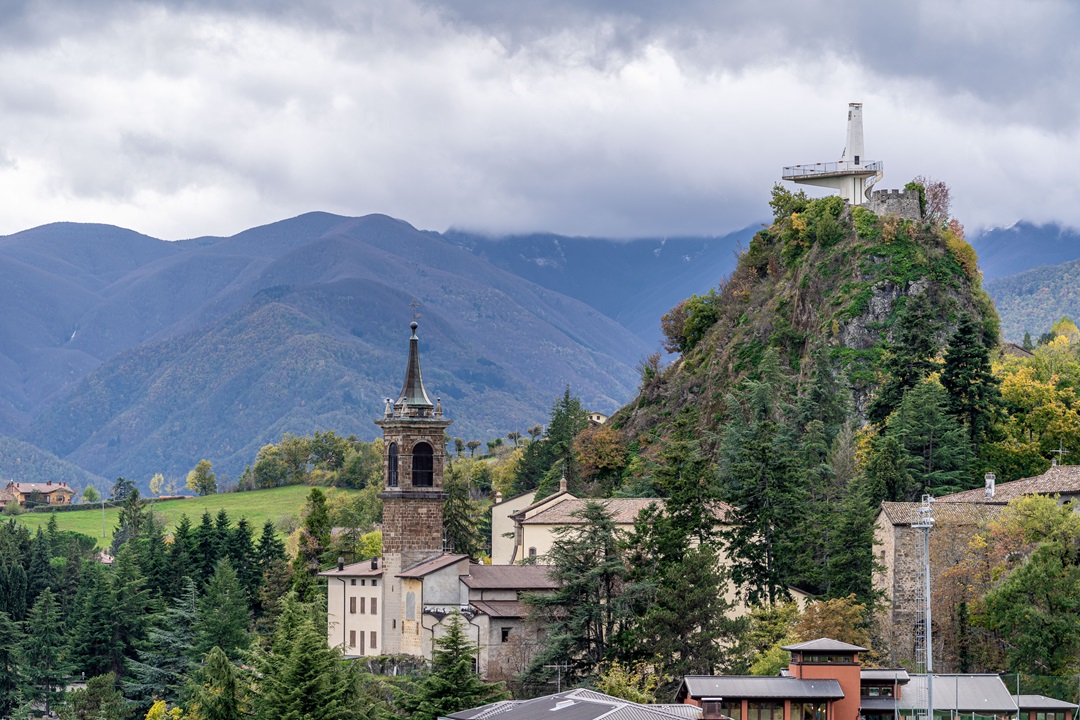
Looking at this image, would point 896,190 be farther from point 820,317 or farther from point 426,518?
point 426,518

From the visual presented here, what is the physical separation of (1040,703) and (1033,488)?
17.4 m

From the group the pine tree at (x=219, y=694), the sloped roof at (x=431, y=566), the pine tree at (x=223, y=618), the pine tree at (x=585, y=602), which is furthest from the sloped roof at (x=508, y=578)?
the pine tree at (x=223, y=618)

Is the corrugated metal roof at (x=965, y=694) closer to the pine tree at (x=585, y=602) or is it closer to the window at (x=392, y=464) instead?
the pine tree at (x=585, y=602)

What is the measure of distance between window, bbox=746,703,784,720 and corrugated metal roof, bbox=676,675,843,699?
50cm

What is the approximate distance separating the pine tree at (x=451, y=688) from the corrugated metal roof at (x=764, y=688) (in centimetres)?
996

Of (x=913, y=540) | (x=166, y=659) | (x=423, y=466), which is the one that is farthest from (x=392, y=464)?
(x=913, y=540)

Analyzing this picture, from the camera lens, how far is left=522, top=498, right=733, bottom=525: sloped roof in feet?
296

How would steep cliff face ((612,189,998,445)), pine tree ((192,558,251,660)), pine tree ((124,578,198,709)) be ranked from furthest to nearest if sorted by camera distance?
steep cliff face ((612,189,998,445))
pine tree ((192,558,251,660))
pine tree ((124,578,198,709))

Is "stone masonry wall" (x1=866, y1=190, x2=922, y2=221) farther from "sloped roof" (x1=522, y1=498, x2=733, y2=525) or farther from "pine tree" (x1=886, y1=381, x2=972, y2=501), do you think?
"sloped roof" (x1=522, y1=498, x2=733, y2=525)

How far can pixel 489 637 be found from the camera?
89.2 meters

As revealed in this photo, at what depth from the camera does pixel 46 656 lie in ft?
384

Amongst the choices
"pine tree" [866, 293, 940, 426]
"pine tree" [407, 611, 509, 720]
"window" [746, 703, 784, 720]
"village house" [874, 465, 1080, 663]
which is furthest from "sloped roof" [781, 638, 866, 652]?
"pine tree" [866, 293, 940, 426]

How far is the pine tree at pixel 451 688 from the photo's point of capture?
71.1 meters

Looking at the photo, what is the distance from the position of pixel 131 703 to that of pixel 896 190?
64180 mm
